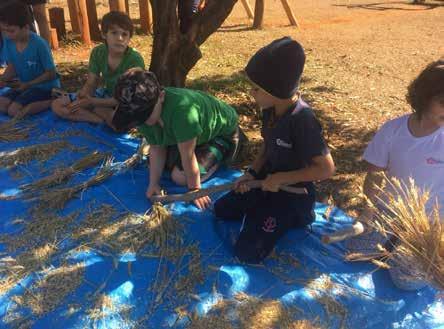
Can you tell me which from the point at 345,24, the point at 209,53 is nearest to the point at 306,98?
the point at 209,53

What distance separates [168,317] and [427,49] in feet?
19.7

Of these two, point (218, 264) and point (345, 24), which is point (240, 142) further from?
point (345, 24)

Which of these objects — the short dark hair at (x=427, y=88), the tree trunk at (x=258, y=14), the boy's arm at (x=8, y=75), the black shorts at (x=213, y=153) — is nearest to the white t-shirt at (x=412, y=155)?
the short dark hair at (x=427, y=88)

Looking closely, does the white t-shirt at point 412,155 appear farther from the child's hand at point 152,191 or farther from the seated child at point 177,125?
the child's hand at point 152,191

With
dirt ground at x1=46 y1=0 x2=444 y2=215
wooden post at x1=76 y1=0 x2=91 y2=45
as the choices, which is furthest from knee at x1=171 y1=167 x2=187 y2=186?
wooden post at x1=76 y1=0 x2=91 y2=45

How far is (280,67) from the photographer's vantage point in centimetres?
202

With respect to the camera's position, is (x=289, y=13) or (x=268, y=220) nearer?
(x=268, y=220)

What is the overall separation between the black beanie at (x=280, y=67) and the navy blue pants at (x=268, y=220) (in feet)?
2.02

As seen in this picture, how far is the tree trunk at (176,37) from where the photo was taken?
3661 millimetres

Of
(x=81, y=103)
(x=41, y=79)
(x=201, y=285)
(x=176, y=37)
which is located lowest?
(x=201, y=285)

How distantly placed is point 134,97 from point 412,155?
1.37 metres

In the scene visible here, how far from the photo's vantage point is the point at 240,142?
10.9ft

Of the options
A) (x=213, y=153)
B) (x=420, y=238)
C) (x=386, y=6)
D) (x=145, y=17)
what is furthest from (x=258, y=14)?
(x=420, y=238)

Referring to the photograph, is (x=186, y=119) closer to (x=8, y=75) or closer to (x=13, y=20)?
(x=13, y=20)
